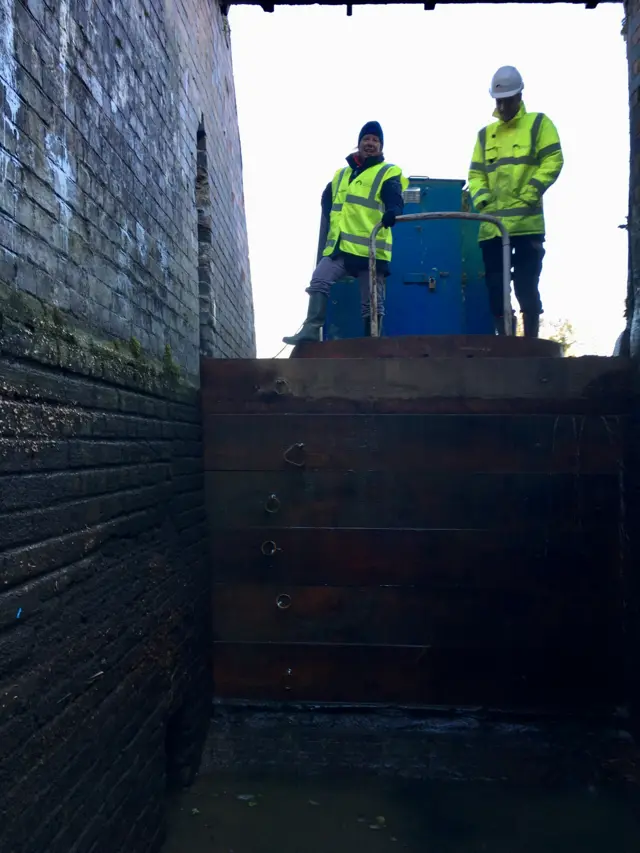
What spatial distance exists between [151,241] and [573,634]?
3.01m

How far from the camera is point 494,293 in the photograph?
5473mm

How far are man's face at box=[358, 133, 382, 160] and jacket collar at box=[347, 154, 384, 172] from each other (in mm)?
29

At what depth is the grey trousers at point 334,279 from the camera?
5184mm

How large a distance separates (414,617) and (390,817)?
3.36 feet

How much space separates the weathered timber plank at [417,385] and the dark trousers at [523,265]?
3.93 feet

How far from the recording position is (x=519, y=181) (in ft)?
17.3

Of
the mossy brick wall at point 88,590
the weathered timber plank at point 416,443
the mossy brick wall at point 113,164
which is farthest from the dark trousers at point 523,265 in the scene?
the mossy brick wall at point 88,590

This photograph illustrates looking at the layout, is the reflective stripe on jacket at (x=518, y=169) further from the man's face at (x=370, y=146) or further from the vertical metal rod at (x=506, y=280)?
the man's face at (x=370, y=146)

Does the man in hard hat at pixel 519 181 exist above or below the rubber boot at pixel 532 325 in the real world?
above

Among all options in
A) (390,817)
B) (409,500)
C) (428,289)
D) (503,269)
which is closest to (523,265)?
(503,269)

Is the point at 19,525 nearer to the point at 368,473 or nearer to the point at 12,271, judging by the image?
the point at 12,271

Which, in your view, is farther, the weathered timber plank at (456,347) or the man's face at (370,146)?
the man's face at (370,146)

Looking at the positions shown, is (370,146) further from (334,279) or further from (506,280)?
(506,280)

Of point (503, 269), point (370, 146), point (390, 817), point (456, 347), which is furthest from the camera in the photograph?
point (370, 146)
